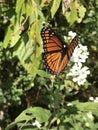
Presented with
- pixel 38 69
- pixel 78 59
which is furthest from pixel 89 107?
pixel 38 69

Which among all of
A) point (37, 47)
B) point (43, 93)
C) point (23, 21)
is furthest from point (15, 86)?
point (37, 47)

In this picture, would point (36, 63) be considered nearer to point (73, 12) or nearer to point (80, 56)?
point (73, 12)

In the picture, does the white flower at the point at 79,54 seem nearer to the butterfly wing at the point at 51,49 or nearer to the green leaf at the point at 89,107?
the butterfly wing at the point at 51,49

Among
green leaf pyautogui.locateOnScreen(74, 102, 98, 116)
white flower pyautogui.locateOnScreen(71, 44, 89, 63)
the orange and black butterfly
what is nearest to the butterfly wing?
the orange and black butterfly

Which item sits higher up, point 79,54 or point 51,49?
point 51,49

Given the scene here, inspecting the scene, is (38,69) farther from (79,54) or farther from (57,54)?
(79,54)
